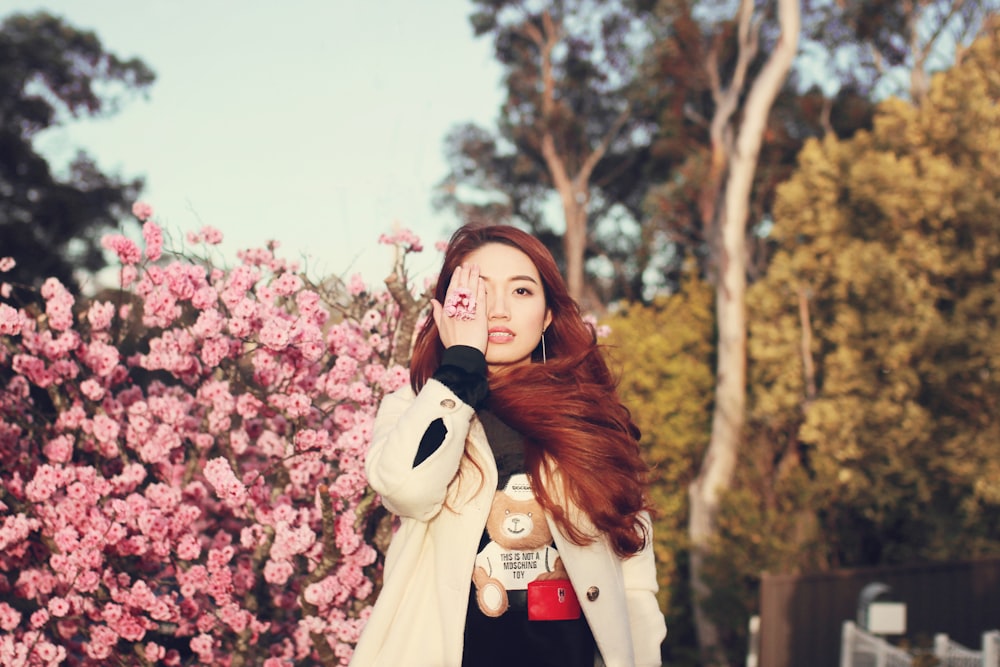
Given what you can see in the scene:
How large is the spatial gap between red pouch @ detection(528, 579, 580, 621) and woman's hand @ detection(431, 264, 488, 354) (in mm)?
548

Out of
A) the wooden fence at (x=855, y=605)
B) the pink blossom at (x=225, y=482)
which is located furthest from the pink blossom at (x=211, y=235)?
the wooden fence at (x=855, y=605)

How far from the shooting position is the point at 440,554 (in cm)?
218

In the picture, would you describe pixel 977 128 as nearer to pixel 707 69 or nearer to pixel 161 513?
pixel 707 69

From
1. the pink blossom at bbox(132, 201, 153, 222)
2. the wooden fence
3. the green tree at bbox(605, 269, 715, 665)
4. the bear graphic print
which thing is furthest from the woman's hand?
the green tree at bbox(605, 269, 715, 665)

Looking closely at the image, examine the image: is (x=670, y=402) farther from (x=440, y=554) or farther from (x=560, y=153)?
(x=440, y=554)

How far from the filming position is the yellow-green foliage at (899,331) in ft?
40.4

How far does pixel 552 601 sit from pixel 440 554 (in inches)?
10.9

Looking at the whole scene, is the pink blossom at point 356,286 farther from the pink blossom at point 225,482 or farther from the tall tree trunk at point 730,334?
the tall tree trunk at point 730,334

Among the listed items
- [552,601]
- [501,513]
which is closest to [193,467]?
[501,513]

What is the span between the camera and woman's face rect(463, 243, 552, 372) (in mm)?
2500

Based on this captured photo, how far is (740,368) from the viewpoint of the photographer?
14.6 meters

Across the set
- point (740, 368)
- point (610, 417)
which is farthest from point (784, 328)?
point (610, 417)

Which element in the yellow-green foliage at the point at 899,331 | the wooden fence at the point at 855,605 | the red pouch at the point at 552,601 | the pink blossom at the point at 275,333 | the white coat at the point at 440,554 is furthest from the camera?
the yellow-green foliage at the point at 899,331

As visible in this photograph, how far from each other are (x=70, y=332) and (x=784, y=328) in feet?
39.3
